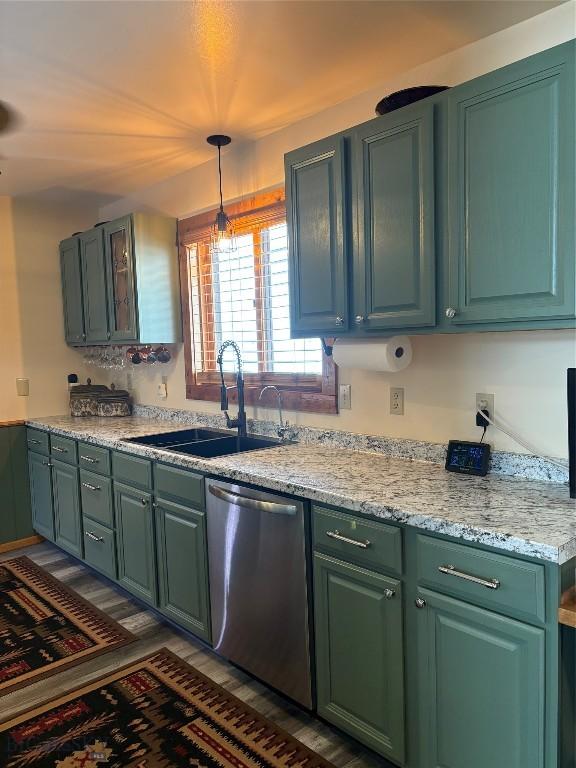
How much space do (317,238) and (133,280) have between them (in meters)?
1.68

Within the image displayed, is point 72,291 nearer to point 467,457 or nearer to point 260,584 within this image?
point 260,584

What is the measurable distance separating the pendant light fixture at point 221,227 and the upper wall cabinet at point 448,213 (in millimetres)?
531

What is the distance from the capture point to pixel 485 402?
81.9 inches

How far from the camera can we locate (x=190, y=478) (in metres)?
2.54

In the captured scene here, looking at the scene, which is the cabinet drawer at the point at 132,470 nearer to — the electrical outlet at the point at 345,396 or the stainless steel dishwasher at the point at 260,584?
the stainless steel dishwasher at the point at 260,584

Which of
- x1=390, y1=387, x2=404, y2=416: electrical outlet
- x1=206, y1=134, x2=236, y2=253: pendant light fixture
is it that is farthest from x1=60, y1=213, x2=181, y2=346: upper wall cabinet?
x1=390, y1=387, x2=404, y2=416: electrical outlet

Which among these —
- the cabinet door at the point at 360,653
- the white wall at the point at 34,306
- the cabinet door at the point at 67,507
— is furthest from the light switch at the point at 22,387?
the cabinet door at the point at 360,653

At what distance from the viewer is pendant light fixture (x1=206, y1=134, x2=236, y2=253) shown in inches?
109

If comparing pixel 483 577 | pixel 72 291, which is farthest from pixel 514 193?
pixel 72 291

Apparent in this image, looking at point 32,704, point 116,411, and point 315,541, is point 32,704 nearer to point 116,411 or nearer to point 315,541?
point 315,541

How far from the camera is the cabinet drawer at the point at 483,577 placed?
4.51 feet

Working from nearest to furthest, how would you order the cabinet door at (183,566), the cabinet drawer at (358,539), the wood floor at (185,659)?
the cabinet drawer at (358,539) < the wood floor at (185,659) < the cabinet door at (183,566)

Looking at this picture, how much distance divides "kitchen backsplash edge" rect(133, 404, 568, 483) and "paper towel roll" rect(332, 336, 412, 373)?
0.34 meters

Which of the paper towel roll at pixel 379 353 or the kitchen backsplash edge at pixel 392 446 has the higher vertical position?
the paper towel roll at pixel 379 353
